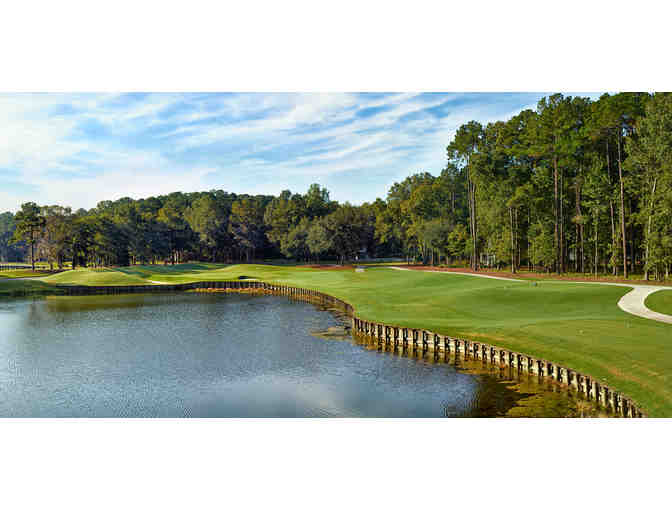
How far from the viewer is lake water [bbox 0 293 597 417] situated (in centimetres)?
1279

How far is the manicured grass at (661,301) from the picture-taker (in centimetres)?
1811

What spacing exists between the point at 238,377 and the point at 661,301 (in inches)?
649

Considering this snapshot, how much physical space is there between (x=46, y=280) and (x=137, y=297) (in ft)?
43.4

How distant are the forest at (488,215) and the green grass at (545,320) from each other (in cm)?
865

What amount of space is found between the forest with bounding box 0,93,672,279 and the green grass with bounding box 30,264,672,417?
8.65 metres

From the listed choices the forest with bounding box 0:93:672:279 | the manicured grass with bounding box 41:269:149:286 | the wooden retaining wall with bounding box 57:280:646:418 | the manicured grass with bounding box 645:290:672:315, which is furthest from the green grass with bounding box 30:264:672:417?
the manicured grass with bounding box 41:269:149:286

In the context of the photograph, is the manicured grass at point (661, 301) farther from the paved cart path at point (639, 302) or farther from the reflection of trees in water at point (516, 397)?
the reflection of trees in water at point (516, 397)

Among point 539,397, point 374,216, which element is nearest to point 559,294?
point 539,397

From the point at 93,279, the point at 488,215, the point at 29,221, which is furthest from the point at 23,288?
the point at 488,215

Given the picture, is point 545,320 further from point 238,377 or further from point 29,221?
point 29,221

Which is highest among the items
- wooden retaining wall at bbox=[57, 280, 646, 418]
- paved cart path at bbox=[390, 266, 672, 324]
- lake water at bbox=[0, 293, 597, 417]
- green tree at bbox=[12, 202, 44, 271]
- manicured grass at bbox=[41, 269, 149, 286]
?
green tree at bbox=[12, 202, 44, 271]

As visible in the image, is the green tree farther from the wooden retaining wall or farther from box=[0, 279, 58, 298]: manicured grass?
the wooden retaining wall

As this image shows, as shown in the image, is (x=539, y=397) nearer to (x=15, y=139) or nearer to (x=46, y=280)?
(x=15, y=139)

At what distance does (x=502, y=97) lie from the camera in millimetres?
20156
